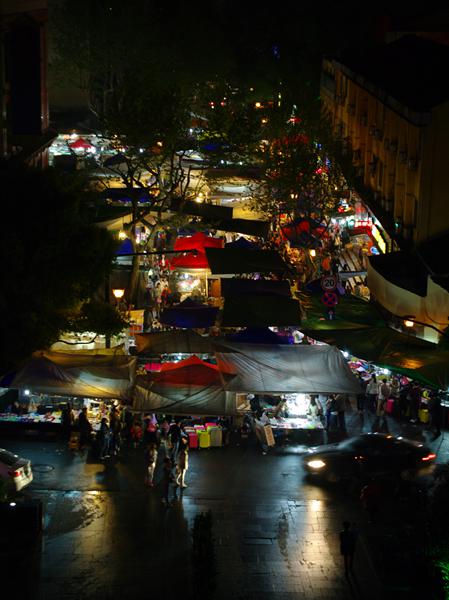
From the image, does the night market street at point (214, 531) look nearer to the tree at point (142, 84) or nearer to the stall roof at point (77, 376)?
the stall roof at point (77, 376)

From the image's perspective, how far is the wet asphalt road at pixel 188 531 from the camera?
16.2m

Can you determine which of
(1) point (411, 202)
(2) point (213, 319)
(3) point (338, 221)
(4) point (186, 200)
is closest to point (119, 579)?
(2) point (213, 319)

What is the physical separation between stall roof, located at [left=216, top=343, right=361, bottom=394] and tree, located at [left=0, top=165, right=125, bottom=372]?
537 centimetres

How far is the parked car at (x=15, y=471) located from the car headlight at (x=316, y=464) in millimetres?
7448

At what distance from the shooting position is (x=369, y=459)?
2159 cm

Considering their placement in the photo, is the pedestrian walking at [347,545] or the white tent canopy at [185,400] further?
the white tent canopy at [185,400]

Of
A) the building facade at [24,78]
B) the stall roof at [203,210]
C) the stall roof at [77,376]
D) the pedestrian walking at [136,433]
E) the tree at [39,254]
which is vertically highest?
the building facade at [24,78]

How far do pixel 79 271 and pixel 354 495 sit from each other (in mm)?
9242

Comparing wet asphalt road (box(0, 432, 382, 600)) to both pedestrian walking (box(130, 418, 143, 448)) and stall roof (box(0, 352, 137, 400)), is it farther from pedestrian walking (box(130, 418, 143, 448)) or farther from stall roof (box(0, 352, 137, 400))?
stall roof (box(0, 352, 137, 400))

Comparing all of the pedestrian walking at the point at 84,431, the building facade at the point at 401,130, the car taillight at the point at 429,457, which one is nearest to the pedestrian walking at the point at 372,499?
the car taillight at the point at 429,457

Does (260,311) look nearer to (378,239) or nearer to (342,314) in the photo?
(342,314)

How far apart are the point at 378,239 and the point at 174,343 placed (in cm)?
1792

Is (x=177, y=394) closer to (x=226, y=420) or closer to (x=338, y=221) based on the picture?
(x=226, y=420)

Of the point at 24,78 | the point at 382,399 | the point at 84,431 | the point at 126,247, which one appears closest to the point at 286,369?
the point at 382,399
